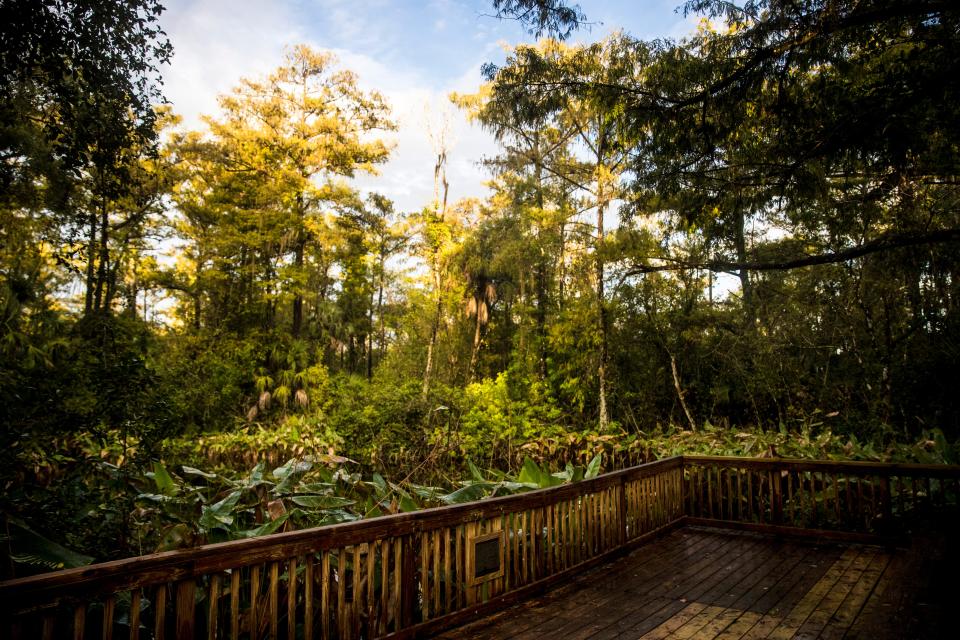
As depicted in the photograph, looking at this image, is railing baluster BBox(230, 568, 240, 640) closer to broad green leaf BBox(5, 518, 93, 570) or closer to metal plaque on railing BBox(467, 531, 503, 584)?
broad green leaf BBox(5, 518, 93, 570)

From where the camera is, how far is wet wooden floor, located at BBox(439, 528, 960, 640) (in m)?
3.00

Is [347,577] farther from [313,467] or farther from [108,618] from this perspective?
[313,467]

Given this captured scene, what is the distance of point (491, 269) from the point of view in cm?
1894

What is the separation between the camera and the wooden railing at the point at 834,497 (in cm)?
468

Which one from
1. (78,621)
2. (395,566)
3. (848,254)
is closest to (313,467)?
(395,566)

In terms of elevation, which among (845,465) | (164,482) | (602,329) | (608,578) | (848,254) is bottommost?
(608,578)

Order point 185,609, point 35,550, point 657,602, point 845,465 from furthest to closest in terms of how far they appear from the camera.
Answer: point 845,465 < point 657,602 < point 35,550 < point 185,609

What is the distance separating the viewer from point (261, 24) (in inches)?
218

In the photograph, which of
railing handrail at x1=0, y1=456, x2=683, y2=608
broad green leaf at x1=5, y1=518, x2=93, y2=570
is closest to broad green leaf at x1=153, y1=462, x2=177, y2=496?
broad green leaf at x1=5, y1=518, x2=93, y2=570

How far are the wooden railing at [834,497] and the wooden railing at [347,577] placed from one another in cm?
163

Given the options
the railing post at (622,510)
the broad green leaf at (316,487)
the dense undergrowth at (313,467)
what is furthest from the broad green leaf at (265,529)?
the railing post at (622,510)

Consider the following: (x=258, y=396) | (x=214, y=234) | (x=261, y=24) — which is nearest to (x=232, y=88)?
(x=214, y=234)

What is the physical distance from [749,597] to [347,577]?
2.75 metres

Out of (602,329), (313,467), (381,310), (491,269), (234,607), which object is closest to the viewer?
(234,607)
